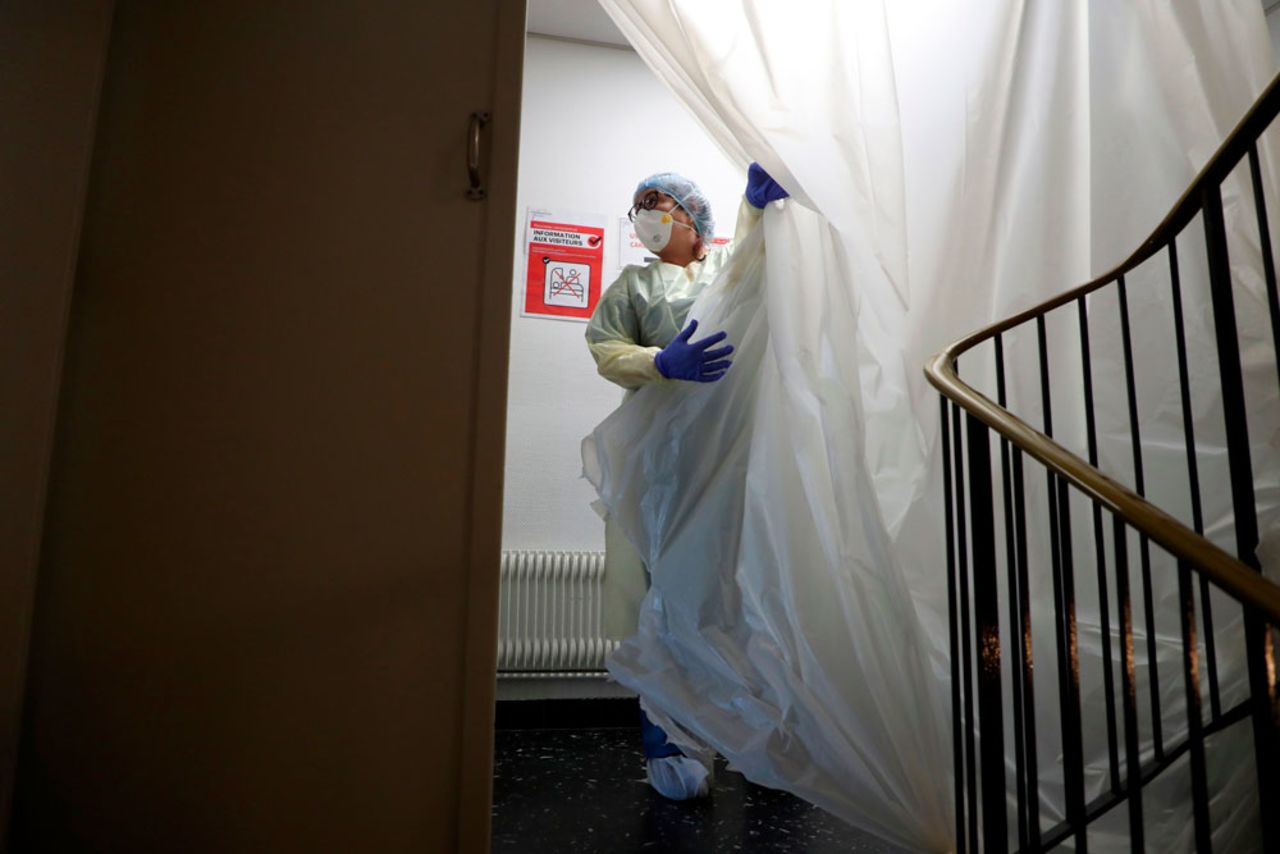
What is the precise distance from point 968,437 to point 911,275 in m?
0.43

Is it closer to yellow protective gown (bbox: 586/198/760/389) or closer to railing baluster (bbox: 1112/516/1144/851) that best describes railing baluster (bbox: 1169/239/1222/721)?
railing baluster (bbox: 1112/516/1144/851)

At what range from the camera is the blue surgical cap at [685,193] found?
6.52 ft

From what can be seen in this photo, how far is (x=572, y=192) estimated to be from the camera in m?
2.59

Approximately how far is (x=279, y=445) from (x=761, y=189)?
1.05 metres

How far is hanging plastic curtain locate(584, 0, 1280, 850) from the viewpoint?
1.25 m

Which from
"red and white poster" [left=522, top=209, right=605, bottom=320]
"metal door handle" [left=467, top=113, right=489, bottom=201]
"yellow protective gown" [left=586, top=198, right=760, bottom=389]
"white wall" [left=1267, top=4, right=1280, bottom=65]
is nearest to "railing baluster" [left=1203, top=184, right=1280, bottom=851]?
"yellow protective gown" [left=586, top=198, right=760, bottom=389]

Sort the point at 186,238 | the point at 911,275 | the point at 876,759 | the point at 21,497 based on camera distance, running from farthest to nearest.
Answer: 1. the point at 911,275
2. the point at 876,759
3. the point at 186,238
4. the point at 21,497

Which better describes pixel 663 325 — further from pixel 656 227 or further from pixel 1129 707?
pixel 1129 707

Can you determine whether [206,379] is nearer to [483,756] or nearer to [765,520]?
[483,756]

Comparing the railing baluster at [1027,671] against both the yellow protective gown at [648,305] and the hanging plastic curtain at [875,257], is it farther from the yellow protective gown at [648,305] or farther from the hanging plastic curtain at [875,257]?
the yellow protective gown at [648,305]

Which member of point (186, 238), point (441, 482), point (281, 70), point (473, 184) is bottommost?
point (441, 482)

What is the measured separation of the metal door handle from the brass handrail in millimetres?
764

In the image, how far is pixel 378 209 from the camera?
1.09 m

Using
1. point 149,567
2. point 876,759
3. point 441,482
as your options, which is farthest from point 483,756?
point 876,759
